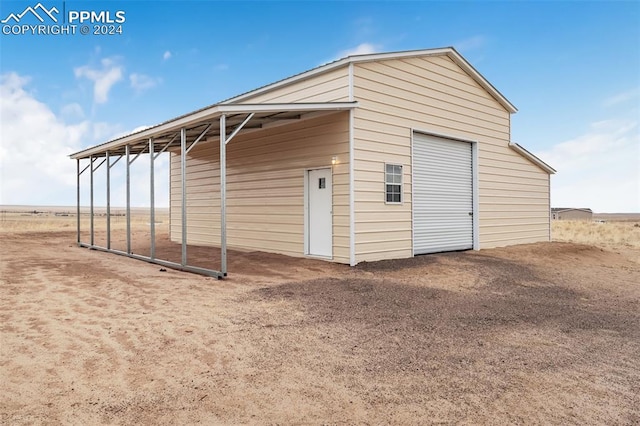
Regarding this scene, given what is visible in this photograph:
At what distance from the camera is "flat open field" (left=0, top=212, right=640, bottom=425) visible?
281 centimetres

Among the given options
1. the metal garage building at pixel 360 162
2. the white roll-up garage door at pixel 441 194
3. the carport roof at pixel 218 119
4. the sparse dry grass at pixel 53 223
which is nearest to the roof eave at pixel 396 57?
the metal garage building at pixel 360 162

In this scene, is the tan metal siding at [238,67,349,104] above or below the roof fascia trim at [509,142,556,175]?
above

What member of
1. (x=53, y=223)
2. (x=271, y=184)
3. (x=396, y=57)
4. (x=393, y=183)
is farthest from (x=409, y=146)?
(x=53, y=223)

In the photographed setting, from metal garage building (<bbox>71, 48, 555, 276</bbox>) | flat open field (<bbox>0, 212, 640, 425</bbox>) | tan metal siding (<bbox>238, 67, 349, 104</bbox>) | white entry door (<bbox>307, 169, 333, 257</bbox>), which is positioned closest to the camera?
flat open field (<bbox>0, 212, 640, 425</bbox>)

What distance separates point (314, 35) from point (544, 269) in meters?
12.9

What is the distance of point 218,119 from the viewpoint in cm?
838

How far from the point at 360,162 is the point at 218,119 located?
120 inches

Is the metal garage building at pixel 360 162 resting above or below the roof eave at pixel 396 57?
below

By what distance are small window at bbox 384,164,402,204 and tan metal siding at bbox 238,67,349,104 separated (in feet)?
Answer: 6.26

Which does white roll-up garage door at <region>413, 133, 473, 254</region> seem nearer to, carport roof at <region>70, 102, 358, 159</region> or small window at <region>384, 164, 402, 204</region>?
small window at <region>384, 164, 402, 204</region>

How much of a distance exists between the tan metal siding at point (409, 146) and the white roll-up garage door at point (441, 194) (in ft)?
1.22

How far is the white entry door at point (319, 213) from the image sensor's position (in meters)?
9.23

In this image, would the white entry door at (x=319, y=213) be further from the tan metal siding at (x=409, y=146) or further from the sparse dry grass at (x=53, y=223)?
the sparse dry grass at (x=53, y=223)

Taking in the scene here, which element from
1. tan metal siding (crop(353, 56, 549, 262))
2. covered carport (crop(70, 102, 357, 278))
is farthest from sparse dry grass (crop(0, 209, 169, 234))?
tan metal siding (crop(353, 56, 549, 262))
